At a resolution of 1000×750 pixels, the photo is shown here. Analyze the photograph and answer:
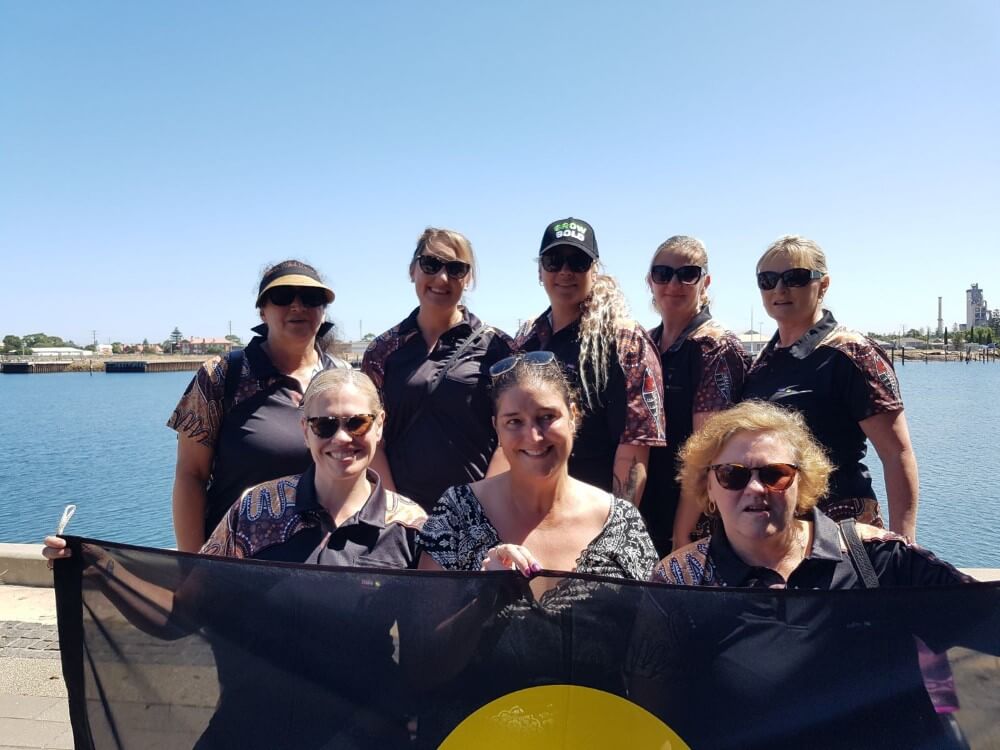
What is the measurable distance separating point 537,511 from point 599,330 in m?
1.33

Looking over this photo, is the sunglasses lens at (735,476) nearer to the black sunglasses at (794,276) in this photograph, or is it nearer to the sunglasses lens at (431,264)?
the black sunglasses at (794,276)

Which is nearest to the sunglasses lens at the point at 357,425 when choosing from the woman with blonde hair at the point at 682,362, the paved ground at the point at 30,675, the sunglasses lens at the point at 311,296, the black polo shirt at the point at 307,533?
the black polo shirt at the point at 307,533

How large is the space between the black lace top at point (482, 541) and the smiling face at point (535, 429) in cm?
25

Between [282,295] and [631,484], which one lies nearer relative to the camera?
[631,484]

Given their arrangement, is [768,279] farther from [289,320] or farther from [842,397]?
[289,320]

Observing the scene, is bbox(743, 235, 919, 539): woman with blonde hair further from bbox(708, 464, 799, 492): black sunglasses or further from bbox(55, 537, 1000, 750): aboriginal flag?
bbox(55, 537, 1000, 750): aboriginal flag

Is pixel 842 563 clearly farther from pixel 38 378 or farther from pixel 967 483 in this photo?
pixel 38 378

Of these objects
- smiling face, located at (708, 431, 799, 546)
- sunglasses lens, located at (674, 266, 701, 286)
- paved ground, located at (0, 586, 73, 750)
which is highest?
sunglasses lens, located at (674, 266, 701, 286)

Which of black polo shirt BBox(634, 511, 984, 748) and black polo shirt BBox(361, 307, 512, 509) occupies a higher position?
black polo shirt BBox(361, 307, 512, 509)

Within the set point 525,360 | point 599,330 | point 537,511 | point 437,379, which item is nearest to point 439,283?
point 437,379

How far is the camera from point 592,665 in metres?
2.38

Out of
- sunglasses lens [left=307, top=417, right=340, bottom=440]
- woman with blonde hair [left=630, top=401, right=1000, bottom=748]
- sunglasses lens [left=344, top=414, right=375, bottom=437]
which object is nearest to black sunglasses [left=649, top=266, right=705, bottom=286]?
sunglasses lens [left=344, top=414, right=375, bottom=437]

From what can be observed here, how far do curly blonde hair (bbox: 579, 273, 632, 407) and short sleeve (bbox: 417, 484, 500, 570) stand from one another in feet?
3.88

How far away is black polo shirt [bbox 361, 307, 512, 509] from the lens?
4.16 meters
